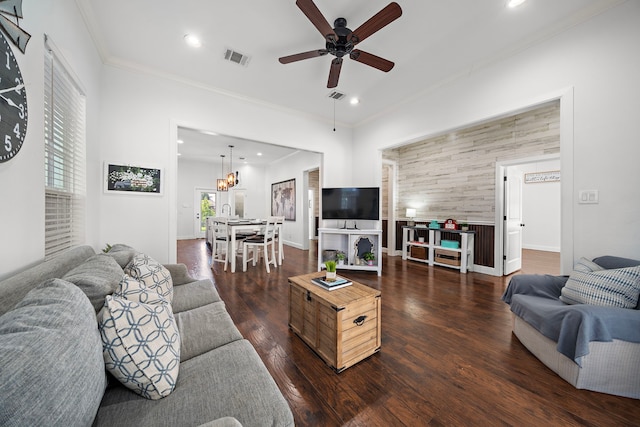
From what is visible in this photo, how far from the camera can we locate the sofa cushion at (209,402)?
0.85 m

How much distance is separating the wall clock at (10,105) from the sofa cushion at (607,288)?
3.74 m

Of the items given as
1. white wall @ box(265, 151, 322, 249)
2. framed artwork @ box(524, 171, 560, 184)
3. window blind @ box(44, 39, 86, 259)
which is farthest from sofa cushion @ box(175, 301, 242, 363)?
framed artwork @ box(524, 171, 560, 184)

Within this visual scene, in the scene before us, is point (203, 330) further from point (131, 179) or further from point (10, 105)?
point (131, 179)

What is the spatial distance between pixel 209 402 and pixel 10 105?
5.73ft

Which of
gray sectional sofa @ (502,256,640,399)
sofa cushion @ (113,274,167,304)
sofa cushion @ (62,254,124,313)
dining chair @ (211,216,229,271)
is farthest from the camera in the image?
dining chair @ (211,216,229,271)

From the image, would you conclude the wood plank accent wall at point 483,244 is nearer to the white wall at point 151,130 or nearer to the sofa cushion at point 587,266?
the sofa cushion at point 587,266

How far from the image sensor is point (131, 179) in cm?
304

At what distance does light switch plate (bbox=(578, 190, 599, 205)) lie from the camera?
2.28 metres

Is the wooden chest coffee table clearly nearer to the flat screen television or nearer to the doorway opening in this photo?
the flat screen television

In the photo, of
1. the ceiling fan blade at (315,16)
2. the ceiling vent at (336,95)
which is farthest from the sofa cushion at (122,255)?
the ceiling vent at (336,95)

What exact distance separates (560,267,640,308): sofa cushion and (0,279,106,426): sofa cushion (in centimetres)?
292

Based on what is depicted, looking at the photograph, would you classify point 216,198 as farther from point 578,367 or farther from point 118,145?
point 578,367

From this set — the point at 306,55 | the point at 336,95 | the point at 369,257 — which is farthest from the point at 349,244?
the point at 306,55

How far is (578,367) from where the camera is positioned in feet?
5.09
